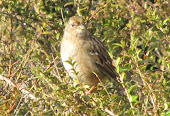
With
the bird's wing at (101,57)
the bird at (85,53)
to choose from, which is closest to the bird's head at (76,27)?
the bird at (85,53)

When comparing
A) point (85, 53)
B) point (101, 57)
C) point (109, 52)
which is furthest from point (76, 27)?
point (109, 52)

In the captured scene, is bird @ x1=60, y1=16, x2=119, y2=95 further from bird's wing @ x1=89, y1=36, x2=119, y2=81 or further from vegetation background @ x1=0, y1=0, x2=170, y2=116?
vegetation background @ x1=0, y1=0, x2=170, y2=116

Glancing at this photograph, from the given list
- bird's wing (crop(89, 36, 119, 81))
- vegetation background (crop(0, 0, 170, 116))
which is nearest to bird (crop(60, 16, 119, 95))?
bird's wing (crop(89, 36, 119, 81))

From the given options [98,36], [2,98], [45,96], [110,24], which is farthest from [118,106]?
[98,36]

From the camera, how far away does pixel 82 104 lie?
3201 millimetres

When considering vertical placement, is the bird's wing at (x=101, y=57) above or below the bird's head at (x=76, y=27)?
below

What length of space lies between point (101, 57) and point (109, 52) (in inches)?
67.3

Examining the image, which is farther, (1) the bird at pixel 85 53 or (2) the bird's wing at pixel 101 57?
(2) the bird's wing at pixel 101 57

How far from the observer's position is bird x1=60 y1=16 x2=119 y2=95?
15.1ft

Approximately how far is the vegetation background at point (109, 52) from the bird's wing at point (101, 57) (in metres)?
0.12

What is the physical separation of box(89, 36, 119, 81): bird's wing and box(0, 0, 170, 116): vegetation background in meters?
0.12

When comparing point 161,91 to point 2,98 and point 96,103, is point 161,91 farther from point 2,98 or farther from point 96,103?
point 2,98

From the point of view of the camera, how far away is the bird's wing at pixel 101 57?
15.6 ft

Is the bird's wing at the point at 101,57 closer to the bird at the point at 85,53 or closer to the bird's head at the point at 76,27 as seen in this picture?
the bird at the point at 85,53
